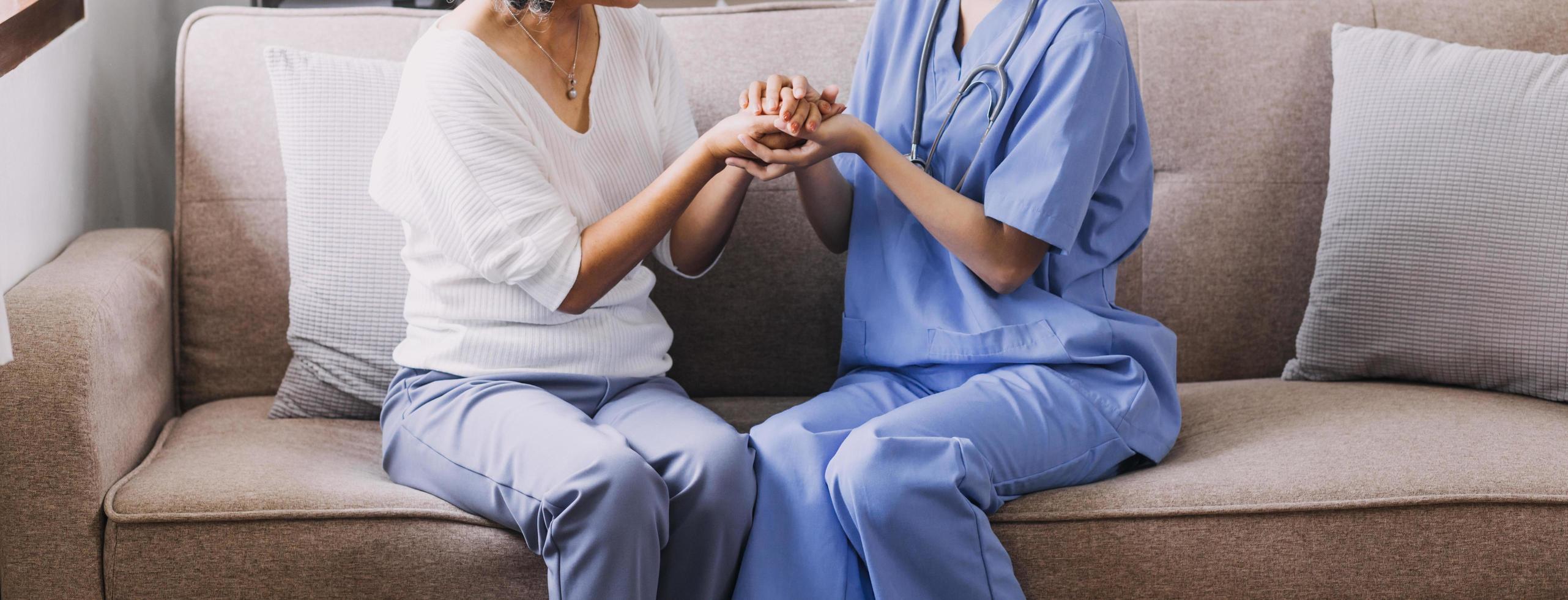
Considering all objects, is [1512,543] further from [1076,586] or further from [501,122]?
[501,122]

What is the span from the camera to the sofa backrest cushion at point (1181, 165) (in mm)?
1632

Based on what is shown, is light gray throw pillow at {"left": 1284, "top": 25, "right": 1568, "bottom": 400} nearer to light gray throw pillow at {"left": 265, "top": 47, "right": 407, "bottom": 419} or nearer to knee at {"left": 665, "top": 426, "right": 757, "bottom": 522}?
knee at {"left": 665, "top": 426, "right": 757, "bottom": 522}

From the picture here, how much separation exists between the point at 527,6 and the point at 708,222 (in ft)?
1.07

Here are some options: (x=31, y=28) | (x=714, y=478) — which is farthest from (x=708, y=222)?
(x=31, y=28)

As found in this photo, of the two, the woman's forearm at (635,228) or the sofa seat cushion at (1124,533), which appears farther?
the woman's forearm at (635,228)

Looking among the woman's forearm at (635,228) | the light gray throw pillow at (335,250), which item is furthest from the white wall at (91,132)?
the woman's forearm at (635,228)

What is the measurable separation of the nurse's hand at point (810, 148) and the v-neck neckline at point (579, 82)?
200 mm

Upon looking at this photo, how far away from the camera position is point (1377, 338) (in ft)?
4.96

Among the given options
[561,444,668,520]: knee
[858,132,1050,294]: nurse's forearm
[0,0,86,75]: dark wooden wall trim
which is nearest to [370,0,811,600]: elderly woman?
[561,444,668,520]: knee

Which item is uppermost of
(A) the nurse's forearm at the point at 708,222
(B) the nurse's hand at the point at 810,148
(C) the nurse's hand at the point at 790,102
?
(C) the nurse's hand at the point at 790,102

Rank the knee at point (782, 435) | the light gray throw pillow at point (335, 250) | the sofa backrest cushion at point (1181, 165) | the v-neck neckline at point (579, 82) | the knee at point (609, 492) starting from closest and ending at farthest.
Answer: the knee at point (609, 492), the knee at point (782, 435), the v-neck neckline at point (579, 82), the light gray throw pillow at point (335, 250), the sofa backrest cushion at point (1181, 165)

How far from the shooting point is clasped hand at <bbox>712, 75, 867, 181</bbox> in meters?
1.19

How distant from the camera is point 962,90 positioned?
4.17ft

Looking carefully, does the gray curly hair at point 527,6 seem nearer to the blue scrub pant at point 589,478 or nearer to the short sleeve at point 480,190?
the short sleeve at point 480,190
